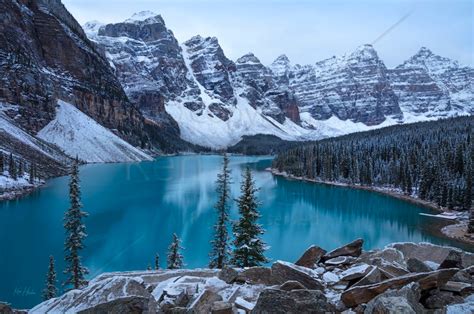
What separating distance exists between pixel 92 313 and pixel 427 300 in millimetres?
6152

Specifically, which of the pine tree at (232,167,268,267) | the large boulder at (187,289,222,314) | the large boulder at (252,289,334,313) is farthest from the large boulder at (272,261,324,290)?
the pine tree at (232,167,268,267)

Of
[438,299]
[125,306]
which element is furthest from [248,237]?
[438,299]

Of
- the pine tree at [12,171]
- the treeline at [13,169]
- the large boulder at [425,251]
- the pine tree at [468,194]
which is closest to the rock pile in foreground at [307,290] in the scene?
the large boulder at [425,251]

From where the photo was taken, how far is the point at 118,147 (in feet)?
538

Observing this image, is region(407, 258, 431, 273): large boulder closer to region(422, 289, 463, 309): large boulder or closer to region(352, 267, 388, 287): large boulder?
region(352, 267, 388, 287): large boulder

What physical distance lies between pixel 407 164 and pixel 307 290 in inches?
3943

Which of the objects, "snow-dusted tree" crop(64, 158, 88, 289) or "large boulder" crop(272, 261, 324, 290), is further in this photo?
"snow-dusted tree" crop(64, 158, 88, 289)

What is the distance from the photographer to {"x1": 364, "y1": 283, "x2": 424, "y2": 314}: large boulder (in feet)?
18.1

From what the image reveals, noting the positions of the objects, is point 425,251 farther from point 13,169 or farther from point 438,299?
point 13,169

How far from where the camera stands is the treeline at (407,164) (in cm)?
7444

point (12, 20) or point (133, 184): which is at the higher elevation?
point (12, 20)

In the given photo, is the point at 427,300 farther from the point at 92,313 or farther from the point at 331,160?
the point at 331,160

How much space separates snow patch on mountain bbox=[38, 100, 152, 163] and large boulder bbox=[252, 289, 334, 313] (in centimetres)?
13715

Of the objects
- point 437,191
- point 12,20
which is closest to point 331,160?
point 437,191
